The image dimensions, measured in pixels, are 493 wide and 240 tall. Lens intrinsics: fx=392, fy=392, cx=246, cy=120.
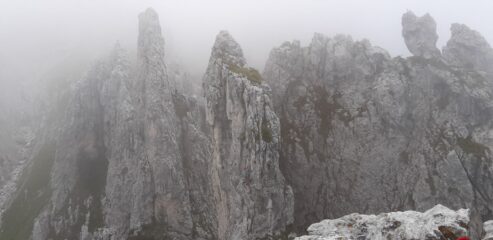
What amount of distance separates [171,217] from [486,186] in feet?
279

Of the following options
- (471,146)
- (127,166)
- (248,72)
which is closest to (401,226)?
(248,72)

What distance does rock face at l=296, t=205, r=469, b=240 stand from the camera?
40.8 meters

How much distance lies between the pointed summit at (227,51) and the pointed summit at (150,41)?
135ft

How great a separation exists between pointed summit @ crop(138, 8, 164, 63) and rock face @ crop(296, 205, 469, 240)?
3688 inches

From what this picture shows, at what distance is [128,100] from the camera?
137125 mm

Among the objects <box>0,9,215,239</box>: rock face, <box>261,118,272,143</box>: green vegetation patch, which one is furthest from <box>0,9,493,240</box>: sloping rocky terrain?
<box>0,9,215,239</box>: rock face

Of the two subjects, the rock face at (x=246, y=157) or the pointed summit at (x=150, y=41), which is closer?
the rock face at (x=246, y=157)

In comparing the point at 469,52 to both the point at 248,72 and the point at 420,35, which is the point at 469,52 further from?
the point at 248,72

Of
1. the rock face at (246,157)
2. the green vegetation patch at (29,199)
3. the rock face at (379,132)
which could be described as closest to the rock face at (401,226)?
the rock face at (246,157)

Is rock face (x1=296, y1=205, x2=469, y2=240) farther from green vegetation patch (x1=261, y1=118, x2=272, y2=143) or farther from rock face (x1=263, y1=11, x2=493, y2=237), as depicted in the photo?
rock face (x1=263, y1=11, x2=493, y2=237)

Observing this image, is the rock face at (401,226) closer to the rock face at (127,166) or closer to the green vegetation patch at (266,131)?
the green vegetation patch at (266,131)

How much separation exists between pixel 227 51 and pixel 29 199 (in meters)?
104

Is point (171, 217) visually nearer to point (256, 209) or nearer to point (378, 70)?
point (256, 209)

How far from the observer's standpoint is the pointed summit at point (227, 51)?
308 feet
